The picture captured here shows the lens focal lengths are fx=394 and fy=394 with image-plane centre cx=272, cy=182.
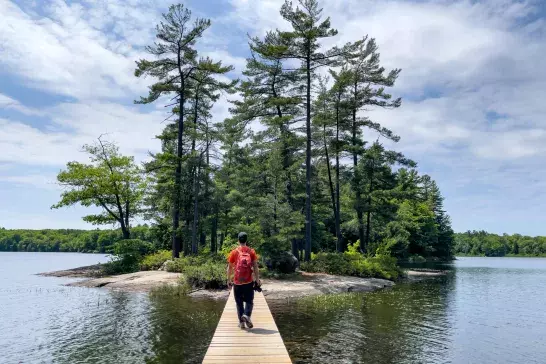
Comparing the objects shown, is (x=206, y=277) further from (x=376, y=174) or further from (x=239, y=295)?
(x=376, y=174)

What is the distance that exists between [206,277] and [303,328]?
9.02m

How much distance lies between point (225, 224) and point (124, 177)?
1133cm

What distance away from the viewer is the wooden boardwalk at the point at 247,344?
6.89 meters

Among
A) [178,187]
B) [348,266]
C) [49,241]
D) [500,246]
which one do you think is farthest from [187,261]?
[500,246]

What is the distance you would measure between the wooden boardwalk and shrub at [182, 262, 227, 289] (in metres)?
10.7

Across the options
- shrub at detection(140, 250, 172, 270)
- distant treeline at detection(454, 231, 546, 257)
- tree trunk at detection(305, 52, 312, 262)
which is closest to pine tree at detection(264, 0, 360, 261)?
tree trunk at detection(305, 52, 312, 262)

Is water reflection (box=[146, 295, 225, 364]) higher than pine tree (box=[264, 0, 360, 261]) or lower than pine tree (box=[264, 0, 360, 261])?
lower

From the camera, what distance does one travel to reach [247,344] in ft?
25.7

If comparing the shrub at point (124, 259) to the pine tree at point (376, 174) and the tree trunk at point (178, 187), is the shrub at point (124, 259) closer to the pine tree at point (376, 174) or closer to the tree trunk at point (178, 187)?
the tree trunk at point (178, 187)

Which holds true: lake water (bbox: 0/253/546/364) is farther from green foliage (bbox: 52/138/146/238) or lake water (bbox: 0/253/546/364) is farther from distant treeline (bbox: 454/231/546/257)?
distant treeline (bbox: 454/231/546/257)

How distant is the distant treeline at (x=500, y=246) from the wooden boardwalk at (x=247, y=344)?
449 feet

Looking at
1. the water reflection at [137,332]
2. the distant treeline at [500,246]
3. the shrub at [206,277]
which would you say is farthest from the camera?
the distant treeline at [500,246]

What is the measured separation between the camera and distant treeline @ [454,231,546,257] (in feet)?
437

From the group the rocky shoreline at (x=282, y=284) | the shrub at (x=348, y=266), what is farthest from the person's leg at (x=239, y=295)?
the shrub at (x=348, y=266)
